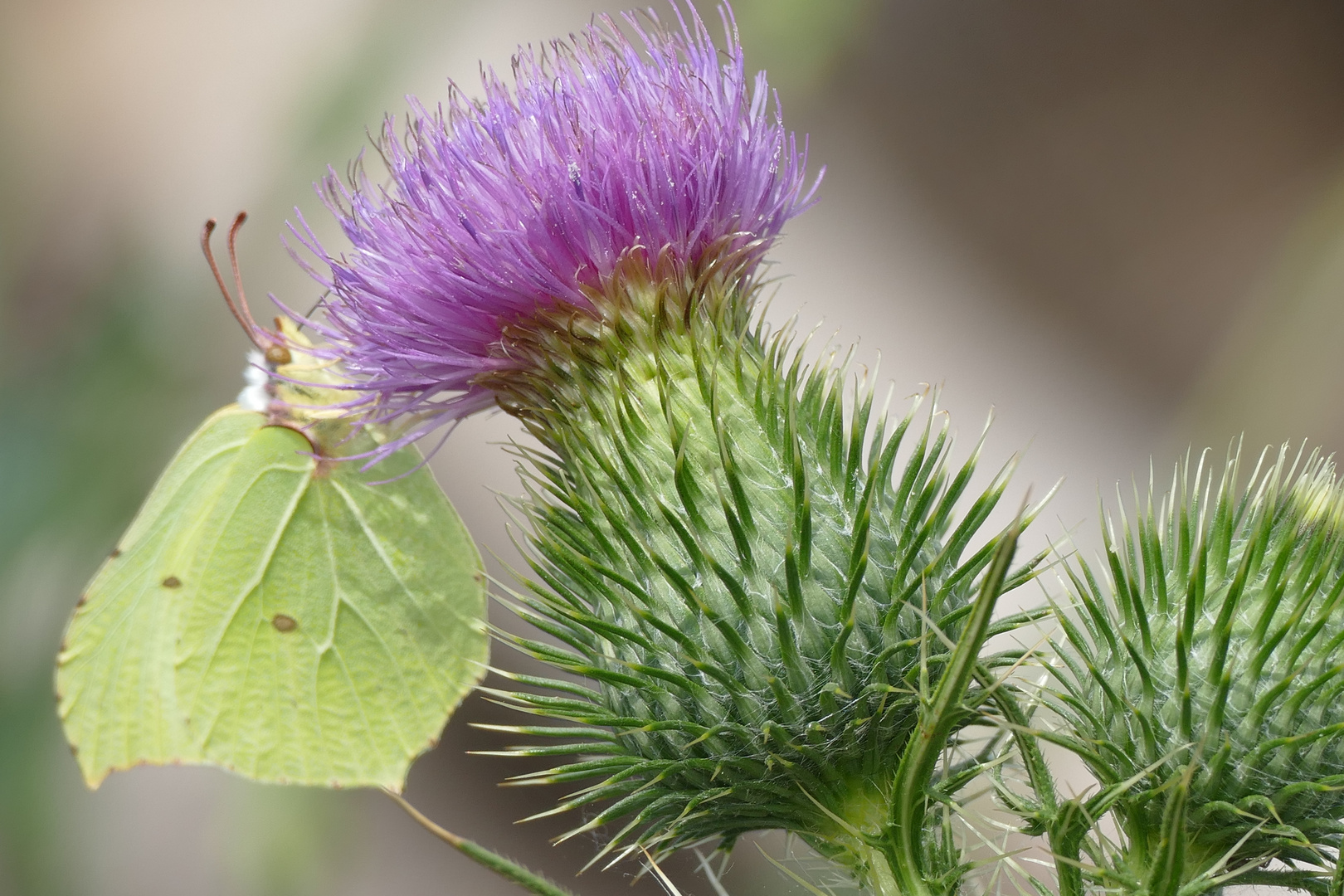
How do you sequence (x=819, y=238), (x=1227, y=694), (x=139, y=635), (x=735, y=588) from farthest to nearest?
(x=819, y=238) < (x=139, y=635) < (x=735, y=588) < (x=1227, y=694)

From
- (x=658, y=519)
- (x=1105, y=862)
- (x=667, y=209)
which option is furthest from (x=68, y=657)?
(x=1105, y=862)

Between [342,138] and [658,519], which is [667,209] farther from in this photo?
[342,138]

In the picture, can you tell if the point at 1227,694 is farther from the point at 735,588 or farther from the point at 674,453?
the point at 674,453

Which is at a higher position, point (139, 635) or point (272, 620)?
point (272, 620)

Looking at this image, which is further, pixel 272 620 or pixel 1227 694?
pixel 272 620

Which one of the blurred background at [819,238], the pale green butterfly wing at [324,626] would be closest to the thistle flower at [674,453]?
the pale green butterfly wing at [324,626]

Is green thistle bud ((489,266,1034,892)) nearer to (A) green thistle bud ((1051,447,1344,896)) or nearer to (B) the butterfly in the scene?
(A) green thistle bud ((1051,447,1344,896))

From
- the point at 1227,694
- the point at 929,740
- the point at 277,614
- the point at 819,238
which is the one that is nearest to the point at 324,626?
the point at 277,614
